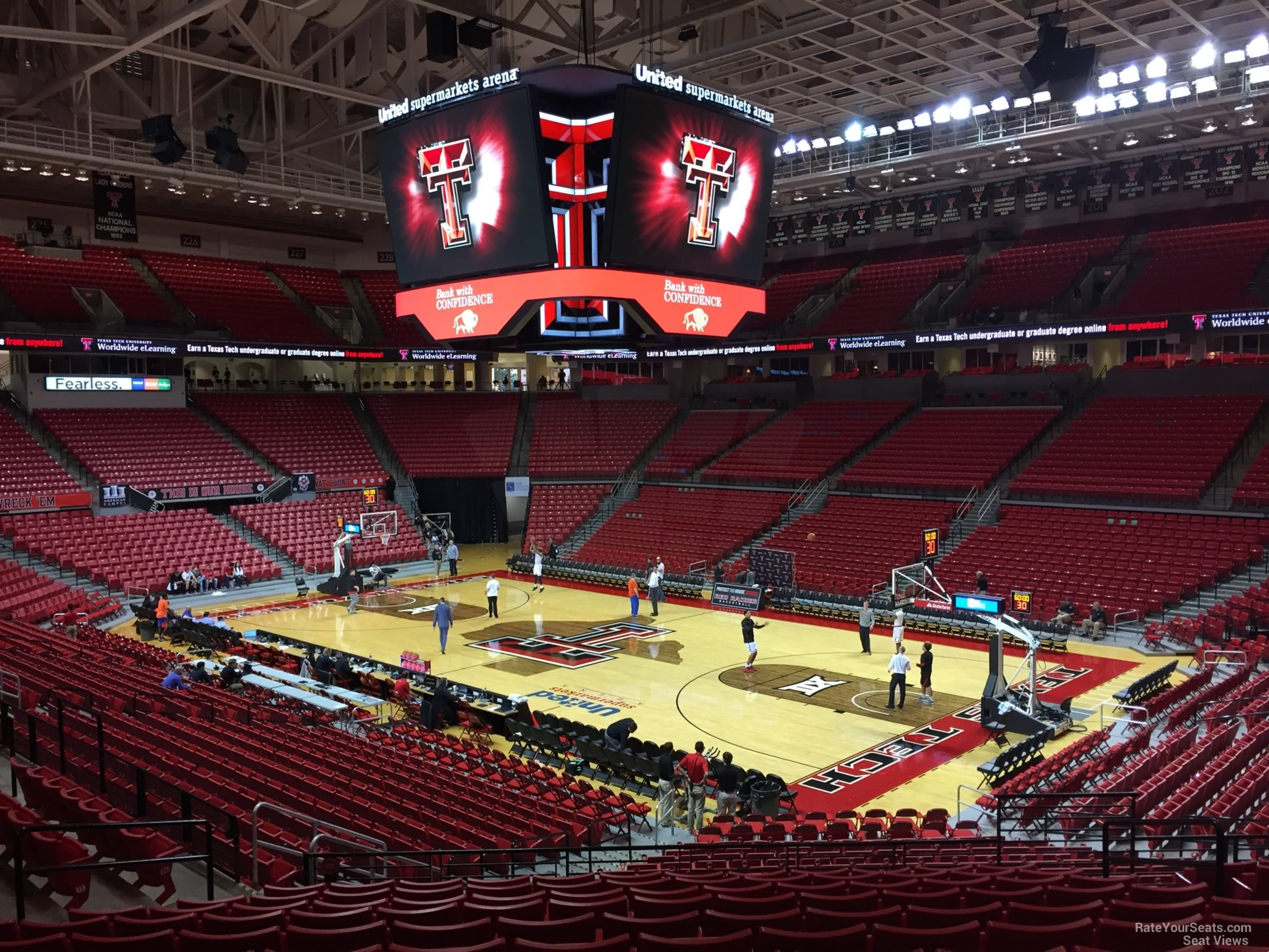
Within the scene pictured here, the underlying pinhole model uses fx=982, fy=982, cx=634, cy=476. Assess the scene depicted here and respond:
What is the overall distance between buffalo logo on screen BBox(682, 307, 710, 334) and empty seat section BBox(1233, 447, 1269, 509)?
55.0 ft

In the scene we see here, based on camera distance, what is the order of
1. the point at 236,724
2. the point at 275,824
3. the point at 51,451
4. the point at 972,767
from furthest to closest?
the point at 51,451 → the point at 972,767 → the point at 236,724 → the point at 275,824

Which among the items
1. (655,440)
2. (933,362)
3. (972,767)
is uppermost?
(933,362)

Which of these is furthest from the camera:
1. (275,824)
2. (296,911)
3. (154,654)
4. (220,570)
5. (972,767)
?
(220,570)

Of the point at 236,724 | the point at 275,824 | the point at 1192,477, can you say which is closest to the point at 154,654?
the point at 236,724

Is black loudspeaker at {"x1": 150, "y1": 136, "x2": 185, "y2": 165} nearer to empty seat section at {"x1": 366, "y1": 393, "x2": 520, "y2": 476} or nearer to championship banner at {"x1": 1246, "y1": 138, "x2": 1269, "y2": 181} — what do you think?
empty seat section at {"x1": 366, "y1": 393, "x2": 520, "y2": 476}

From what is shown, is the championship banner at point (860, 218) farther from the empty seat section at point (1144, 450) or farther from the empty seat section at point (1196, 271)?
the empty seat section at point (1144, 450)

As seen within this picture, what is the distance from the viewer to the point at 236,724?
13.3m

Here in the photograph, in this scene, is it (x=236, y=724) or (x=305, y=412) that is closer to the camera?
(x=236, y=724)

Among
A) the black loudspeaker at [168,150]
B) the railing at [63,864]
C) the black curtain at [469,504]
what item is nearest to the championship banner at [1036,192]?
the black curtain at [469,504]

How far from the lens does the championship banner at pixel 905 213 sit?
41.8 meters

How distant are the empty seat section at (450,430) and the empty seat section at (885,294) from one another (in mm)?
13399

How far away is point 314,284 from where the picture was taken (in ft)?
144

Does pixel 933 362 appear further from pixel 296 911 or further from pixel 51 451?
pixel 296 911

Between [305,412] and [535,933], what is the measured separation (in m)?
37.3
